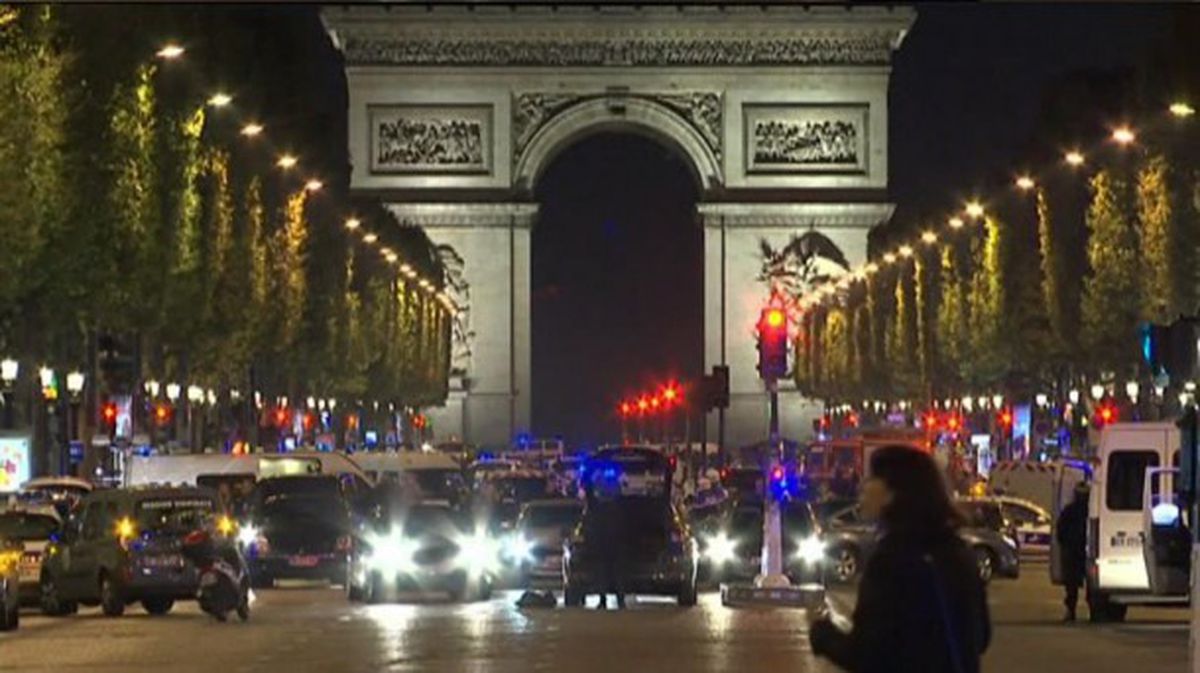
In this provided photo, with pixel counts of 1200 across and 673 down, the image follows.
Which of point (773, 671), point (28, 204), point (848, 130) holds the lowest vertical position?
point (773, 671)

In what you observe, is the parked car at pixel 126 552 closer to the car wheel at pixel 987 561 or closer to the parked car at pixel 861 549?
the parked car at pixel 861 549

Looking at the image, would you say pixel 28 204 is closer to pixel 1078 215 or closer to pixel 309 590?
pixel 309 590

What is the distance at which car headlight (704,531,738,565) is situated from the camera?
49.9 metres

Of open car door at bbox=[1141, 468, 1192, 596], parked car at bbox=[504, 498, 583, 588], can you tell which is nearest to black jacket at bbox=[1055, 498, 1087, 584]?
open car door at bbox=[1141, 468, 1192, 596]

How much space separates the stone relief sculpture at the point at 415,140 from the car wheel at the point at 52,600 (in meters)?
103

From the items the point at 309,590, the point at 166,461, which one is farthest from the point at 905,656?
the point at 166,461

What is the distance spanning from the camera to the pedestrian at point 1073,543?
122 feet

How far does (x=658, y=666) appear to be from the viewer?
27453 millimetres

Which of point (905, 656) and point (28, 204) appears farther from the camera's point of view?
point (28, 204)

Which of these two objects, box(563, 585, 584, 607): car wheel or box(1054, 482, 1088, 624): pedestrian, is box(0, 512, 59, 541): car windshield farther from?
box(1054, 482, 1088, 624): pedestrian

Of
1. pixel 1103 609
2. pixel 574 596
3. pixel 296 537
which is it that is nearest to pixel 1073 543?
pixel 1103 609

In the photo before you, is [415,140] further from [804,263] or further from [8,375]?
[8,375]

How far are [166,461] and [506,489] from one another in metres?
11.8

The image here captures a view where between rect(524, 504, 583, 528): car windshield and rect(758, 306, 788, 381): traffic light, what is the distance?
9.20m
